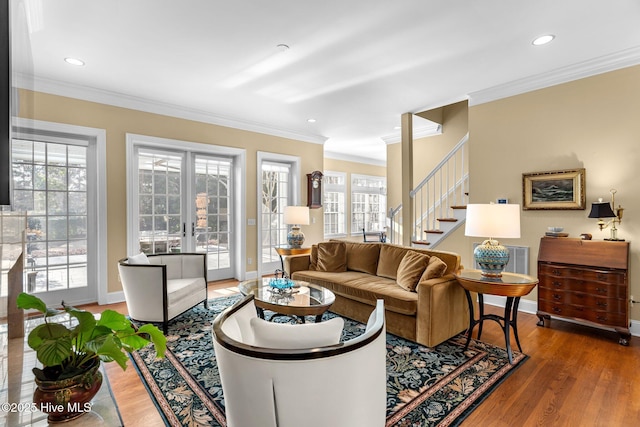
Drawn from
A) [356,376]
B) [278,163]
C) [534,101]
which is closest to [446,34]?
[534,101]

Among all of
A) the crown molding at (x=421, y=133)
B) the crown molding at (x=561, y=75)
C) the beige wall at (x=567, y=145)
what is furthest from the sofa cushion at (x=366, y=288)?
the crown molding at (x=421, y=133)

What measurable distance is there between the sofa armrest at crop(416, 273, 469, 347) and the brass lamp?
1.56 meters

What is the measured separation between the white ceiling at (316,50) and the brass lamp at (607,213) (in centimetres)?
140

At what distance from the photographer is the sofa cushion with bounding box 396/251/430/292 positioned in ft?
10.4

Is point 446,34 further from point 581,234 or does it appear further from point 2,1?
point 2,1

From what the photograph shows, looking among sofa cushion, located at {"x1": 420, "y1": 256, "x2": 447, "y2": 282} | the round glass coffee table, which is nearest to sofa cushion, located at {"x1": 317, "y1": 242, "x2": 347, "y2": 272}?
the round glass coffee table

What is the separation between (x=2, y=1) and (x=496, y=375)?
10.7ft

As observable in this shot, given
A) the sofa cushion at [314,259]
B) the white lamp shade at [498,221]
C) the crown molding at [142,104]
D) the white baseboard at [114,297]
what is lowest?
the white baseboard at [114,297]

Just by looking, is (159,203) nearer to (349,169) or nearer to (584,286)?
(349,169)

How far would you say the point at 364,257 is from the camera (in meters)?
4.08

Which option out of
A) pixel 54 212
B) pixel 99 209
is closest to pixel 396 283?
pixel 99 209

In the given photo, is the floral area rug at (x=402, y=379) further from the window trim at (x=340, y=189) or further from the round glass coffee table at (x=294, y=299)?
the window trim at (x=340, y=189)

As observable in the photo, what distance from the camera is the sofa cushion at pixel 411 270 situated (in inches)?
124

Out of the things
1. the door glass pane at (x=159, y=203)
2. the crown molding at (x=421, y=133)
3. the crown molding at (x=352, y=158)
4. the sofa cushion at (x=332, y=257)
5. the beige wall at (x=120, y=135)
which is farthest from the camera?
the crown molding at (x=352, y=158)
